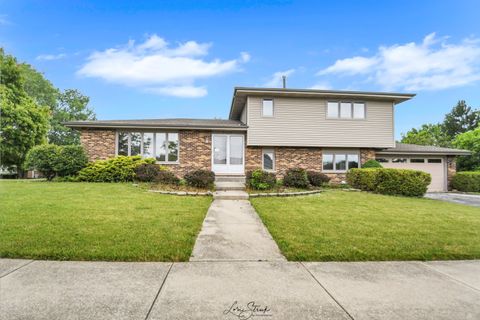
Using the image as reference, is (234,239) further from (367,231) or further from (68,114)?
(68,114)

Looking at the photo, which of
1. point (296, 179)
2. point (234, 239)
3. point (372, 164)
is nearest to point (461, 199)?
point (372, 164)

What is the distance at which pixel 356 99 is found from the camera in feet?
46.6

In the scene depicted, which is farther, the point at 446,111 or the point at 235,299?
the point at 446,111

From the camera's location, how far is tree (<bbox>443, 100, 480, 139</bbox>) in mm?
35250

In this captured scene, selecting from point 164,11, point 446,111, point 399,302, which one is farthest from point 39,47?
point 446,111

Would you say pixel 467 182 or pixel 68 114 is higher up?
pixel 68 114

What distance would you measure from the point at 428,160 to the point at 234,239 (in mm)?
16244

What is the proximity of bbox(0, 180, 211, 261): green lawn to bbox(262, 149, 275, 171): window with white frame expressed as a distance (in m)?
6.92

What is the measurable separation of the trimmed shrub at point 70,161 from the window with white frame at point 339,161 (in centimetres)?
1292

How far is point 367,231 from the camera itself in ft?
17.0

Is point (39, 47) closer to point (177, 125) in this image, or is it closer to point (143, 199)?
point (177, 125)

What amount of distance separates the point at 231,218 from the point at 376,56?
17067 mm

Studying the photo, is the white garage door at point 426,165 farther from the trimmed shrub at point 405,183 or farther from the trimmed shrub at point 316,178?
the trimmed shrub at point 316,178

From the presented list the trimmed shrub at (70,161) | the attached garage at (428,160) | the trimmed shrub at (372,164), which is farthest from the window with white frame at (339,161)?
the trimmed shrub at (70,161)
